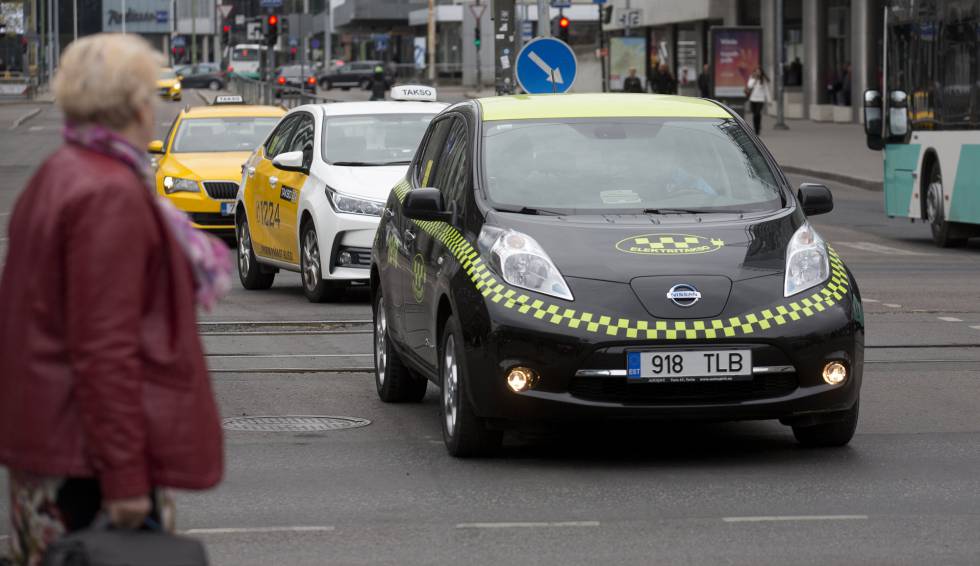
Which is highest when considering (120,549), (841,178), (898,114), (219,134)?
(898,114)

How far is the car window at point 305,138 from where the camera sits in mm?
15368

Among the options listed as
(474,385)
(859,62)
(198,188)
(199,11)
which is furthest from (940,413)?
(199,11)

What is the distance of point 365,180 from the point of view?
48.7 feet

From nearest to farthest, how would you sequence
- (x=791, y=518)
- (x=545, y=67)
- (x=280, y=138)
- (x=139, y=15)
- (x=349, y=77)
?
(x=791, y=518) < (x=280, y=138) < (x=545, y=67) < (x=349, y=77) < (x=139, y=15)

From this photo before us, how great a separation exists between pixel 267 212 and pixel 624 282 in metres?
8.89

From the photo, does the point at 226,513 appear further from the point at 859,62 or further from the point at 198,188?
the point at 859,62

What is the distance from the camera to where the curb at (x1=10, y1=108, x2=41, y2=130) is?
56.2 meters

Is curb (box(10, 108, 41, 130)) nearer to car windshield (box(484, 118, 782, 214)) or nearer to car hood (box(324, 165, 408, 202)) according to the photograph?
car hood (box(324, 165, 408, 202))

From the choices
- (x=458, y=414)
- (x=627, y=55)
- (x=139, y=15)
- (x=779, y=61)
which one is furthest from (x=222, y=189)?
(x=139, y=15)

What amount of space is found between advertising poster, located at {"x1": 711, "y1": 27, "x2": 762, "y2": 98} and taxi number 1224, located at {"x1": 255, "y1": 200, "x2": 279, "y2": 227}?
31.6 meters

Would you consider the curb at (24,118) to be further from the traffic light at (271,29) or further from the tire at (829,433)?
the tire at (829,433)

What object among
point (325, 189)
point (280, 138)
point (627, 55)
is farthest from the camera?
point (627, 55)

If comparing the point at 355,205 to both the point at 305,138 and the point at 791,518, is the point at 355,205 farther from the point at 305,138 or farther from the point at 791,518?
the point at 791,518

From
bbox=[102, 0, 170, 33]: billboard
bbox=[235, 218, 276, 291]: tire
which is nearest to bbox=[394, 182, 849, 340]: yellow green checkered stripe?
bbox=[235, 218, 276, 291]: tire
